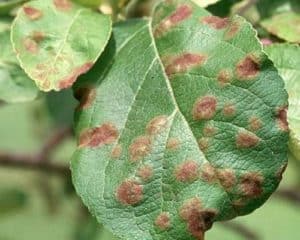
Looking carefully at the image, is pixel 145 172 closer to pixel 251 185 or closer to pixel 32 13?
pixel 251 185

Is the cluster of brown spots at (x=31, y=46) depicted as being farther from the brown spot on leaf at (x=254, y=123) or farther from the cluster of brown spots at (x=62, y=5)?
the brown spot on leaf at (x=254, y=123)

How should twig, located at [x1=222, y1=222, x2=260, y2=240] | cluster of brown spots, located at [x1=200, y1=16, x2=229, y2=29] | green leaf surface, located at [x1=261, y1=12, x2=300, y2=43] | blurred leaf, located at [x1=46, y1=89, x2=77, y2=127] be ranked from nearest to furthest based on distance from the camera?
cluster of brown spots, located at [x1=200, y1=16, x2=229, y2=29] < green leaf surface, located at [x1=261, y1=12, x2=300, y2=43] < blurred leaf, located at [x1=46, y1=89, x2=77, y2=127] < twig, located at [x1=222, y1=222, x2=260, y2=240]

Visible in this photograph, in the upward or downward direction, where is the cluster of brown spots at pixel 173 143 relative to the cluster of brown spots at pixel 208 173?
upward

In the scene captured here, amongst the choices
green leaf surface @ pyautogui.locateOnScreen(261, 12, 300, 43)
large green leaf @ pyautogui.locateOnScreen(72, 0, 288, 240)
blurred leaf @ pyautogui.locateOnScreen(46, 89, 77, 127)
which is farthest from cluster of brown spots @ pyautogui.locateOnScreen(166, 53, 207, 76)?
blurred leaf @ pyautogui.locateOnScreen(46, 89, 77, 127)

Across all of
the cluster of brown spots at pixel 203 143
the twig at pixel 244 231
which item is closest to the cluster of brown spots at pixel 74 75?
the cluster of brown spots at pixel 203 143

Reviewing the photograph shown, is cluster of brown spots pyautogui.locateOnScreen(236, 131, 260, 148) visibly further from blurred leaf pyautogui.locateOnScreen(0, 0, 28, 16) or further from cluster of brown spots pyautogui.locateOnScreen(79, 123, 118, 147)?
blurred leaf pyautogui.locateOnScreen(0, 0, 28, 16)

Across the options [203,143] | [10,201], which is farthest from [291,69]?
[10,201]
